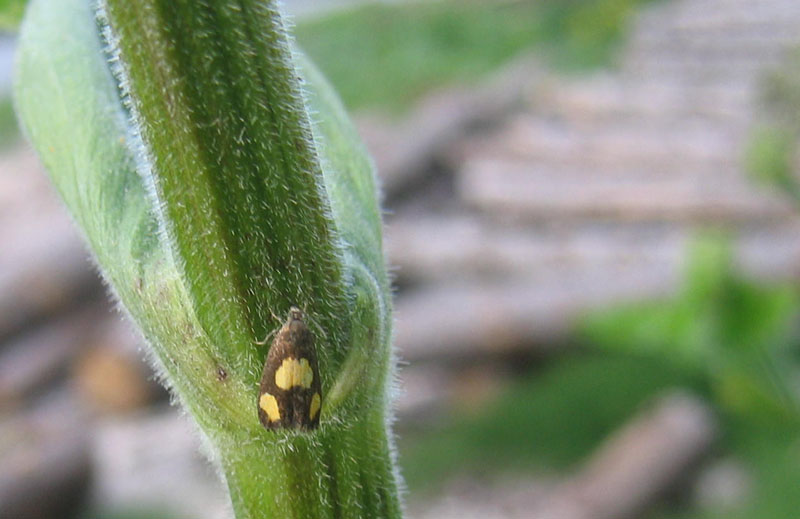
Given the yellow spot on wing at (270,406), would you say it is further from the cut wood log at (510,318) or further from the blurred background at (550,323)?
the cut wood log at (510,318)

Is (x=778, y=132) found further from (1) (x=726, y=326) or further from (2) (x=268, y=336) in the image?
(2) (x=268, y=336)

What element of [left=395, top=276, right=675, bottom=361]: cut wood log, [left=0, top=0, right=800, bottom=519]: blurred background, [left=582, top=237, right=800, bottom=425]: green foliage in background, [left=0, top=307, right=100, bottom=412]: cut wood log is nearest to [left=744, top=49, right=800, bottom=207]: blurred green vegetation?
[left=0, top=0, right=800, bottom=519]: blurred background

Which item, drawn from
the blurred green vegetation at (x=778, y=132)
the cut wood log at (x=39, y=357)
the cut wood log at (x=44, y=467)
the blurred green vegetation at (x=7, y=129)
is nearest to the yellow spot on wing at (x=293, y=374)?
the blurred green vegetation at (x=778, y=132)

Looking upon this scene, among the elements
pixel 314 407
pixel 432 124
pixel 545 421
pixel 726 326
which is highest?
pixel 314 407

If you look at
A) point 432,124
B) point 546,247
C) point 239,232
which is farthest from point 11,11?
point 432,124

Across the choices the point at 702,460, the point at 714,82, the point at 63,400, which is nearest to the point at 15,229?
the point at 63,400

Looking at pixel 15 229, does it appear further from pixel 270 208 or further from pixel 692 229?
pixel 270 208
